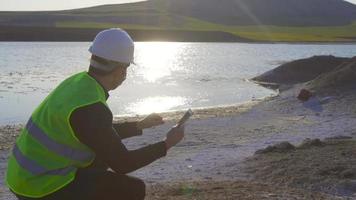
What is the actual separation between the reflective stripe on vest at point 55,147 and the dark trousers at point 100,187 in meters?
0.11

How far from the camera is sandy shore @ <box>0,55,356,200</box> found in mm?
7961

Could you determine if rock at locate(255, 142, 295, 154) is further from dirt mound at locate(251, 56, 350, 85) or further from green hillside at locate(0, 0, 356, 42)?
green hillside at locate(0, 0, 356, 42)

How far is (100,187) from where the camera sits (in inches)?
149

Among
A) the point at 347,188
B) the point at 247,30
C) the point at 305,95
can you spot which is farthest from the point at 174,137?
the point at 247,30

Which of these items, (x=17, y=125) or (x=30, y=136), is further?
(x=17, y=125)

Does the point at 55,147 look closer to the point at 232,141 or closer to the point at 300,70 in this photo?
the point at 232,141

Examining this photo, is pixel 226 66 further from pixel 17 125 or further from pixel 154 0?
pixel 154 0

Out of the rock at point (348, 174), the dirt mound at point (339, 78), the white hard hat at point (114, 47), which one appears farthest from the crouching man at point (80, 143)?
the dirt mound at point (339, 78)

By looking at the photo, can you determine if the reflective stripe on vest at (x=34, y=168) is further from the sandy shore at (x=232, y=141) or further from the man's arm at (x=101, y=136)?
the sandy shore at (x=232, y=141)

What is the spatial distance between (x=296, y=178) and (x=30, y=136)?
5.41 meters

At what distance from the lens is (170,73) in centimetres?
4316

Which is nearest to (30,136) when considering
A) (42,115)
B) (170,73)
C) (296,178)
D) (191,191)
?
(42,115)

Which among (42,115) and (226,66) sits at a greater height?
(42,115)

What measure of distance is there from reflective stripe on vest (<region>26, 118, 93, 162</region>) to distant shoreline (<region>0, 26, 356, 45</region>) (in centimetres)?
8105
